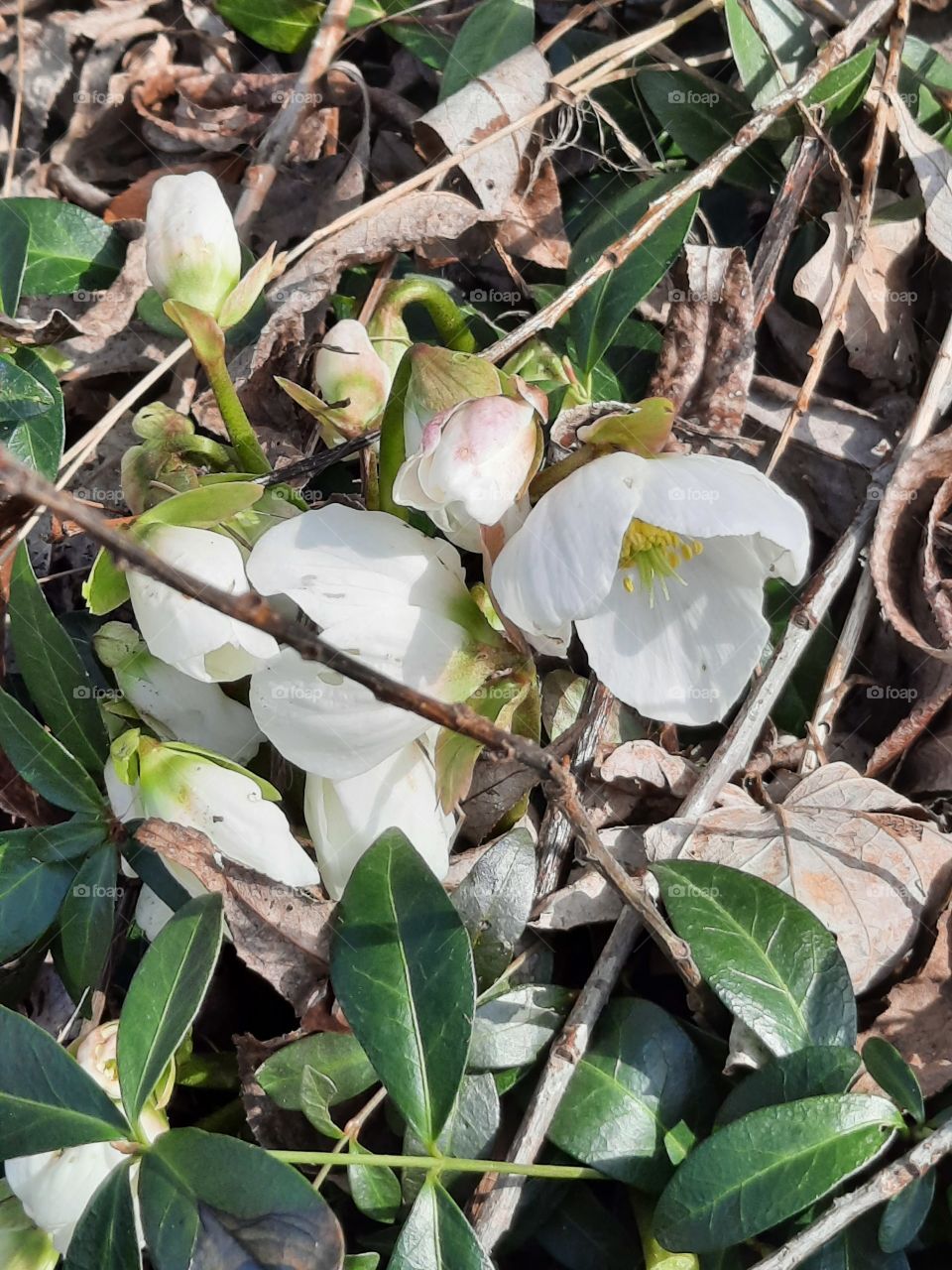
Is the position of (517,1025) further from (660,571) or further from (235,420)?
(235,420)

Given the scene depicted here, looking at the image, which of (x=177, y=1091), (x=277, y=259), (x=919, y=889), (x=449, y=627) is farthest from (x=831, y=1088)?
(x=277, y=259)

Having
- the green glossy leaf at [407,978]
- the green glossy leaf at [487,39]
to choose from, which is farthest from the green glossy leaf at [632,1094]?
the green glossy leaf at [487,39]

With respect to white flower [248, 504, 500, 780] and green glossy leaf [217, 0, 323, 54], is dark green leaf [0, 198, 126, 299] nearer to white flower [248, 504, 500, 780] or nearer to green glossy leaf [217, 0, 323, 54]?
green glossy leaf [217, 0, 323, 54]

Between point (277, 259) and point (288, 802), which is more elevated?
point (277, 259)

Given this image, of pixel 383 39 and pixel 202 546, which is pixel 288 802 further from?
pixel 383 39

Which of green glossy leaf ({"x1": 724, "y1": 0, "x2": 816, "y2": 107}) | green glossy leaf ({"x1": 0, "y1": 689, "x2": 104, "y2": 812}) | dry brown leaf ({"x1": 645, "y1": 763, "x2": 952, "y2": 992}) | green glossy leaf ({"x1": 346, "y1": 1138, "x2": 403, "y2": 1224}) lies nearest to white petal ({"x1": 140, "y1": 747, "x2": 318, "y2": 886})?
green glossy leaf ({"x1": 0, "y1": 689, "x2": 104, "y2": 812})

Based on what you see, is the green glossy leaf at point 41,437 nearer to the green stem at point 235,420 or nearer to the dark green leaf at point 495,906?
the green stem at point 235,420

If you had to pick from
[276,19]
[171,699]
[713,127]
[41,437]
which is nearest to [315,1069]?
[171,699]
